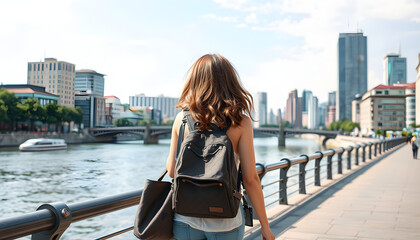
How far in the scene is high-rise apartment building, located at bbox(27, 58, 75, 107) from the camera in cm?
536

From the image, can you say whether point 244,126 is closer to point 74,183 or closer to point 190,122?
point 190,122

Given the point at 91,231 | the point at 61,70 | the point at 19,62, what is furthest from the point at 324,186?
the point at 91,231

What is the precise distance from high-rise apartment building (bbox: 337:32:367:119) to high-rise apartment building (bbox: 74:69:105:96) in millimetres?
171146

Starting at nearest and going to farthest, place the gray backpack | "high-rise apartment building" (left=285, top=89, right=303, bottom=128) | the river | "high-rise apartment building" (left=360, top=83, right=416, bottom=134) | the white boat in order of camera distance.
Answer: the gray backpack < the river < the white boat < "high-rise apartment building" (left=360, top=83, right=416, bottom=134) < "high-rise apartment building" (left=285, top=89, right=303, bottom=128)

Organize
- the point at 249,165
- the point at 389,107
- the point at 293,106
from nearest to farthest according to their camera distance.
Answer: the point at 249,165
the point at 389,107
the point at 293,106

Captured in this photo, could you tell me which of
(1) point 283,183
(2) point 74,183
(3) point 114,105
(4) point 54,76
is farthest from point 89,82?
(2) point 74,183

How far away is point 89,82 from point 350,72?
19377cm

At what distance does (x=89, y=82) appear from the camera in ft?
17.2

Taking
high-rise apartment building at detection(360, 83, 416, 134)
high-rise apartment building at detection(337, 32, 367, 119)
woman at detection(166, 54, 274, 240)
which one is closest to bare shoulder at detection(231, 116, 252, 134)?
woman at detection(166, 54, 274, 240)

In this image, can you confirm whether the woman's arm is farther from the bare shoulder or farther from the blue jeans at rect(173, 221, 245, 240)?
the blue jeans at rect(173, 221, 245, 240)

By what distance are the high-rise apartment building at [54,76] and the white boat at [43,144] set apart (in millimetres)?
37386

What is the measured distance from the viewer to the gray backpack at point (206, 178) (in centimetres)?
183

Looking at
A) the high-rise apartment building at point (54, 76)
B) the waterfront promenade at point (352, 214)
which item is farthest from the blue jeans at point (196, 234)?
the high-rise apartment building at point (54, 76)

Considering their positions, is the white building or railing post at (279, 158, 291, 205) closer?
the white building
